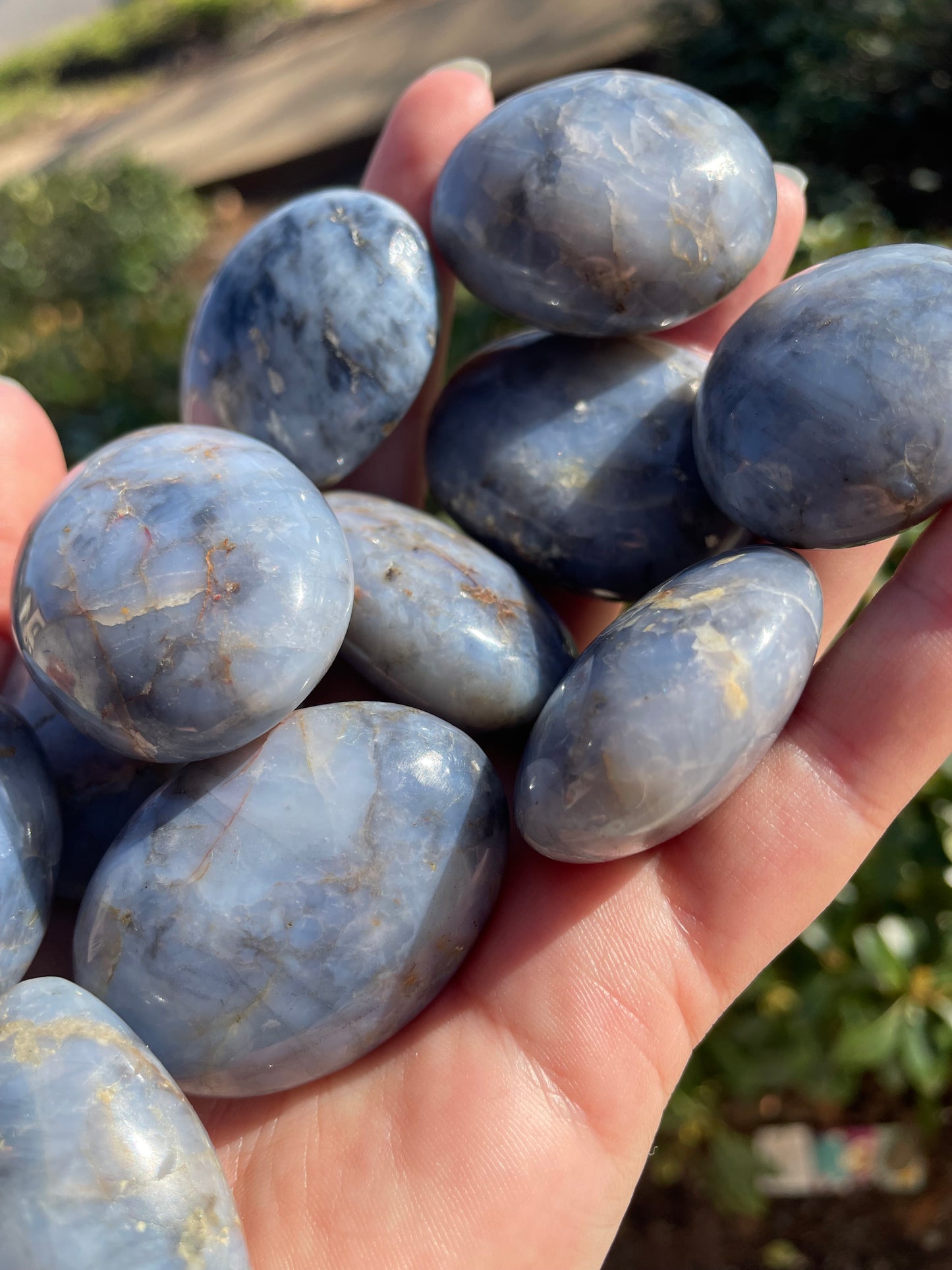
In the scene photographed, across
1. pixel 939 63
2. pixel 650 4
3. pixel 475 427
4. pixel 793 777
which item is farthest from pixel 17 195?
pixel 793 777

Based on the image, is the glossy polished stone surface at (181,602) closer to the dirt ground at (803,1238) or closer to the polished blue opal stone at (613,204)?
the polished blue opal stone at (613,204)

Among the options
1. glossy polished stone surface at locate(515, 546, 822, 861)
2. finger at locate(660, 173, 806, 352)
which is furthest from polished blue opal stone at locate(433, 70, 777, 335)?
glossy polished stone surface at locate(515, 546, 822, 861)

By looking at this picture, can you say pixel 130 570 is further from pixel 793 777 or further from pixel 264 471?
pixel 793 777

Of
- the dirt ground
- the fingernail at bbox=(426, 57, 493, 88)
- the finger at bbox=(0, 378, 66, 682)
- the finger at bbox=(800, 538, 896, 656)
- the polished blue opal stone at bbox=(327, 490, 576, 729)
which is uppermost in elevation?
the fingernail at bbox=(426, 57, 493, 88)

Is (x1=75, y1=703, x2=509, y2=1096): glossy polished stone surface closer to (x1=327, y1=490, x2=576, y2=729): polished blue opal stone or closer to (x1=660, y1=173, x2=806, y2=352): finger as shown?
(x1=327, y1=490, x2=576, y2=729): polished blue opal stone

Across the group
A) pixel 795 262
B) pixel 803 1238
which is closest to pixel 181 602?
pixel 795 262

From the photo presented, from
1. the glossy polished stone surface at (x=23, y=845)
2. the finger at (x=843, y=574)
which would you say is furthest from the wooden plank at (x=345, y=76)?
the glossy polished stone surface at (x=23, y=845)
